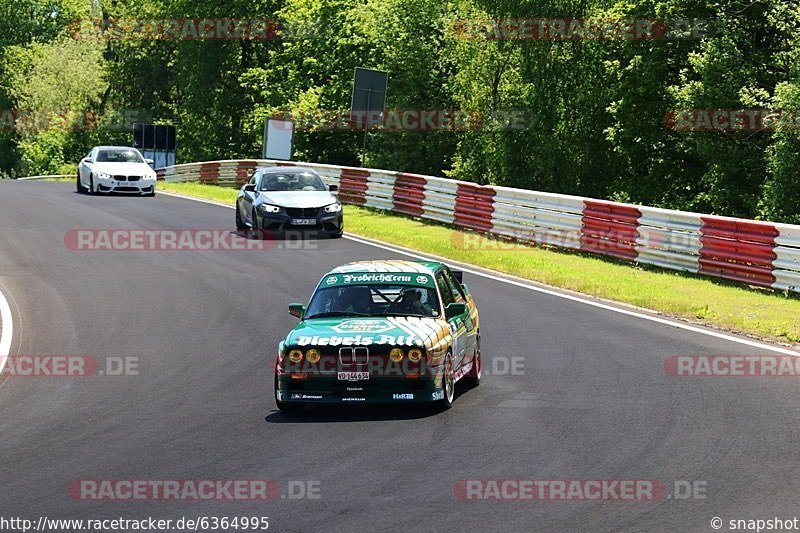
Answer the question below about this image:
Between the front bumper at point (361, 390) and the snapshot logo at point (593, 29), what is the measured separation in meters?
28.6

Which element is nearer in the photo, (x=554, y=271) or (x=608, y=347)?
(x=608, y=347)

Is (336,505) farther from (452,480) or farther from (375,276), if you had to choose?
(375,276)

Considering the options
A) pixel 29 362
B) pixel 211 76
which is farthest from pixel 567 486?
pixel 211 76

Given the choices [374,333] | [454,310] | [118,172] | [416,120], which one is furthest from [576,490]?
[416,120]

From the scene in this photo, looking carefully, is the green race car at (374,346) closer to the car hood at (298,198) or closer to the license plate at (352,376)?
the license plate at (352,376)

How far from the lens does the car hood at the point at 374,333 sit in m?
11.7

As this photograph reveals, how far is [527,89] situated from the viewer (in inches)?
1714

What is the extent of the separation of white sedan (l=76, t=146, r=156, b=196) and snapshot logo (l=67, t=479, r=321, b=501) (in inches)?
1176

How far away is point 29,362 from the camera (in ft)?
49.0

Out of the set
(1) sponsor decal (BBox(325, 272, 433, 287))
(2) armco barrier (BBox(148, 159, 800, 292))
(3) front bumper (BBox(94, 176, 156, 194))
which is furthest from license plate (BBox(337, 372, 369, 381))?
(3) front bumper (BBox(94, 176, 156, 194))

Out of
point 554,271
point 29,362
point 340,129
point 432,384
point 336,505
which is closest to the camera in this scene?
point 336,505

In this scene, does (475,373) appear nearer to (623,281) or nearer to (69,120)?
(623,281)

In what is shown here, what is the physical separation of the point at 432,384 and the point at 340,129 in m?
47.3

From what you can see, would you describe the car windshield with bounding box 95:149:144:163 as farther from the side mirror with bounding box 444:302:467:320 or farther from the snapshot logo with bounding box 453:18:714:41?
the side mirror with bounding box 444:302:467:320
